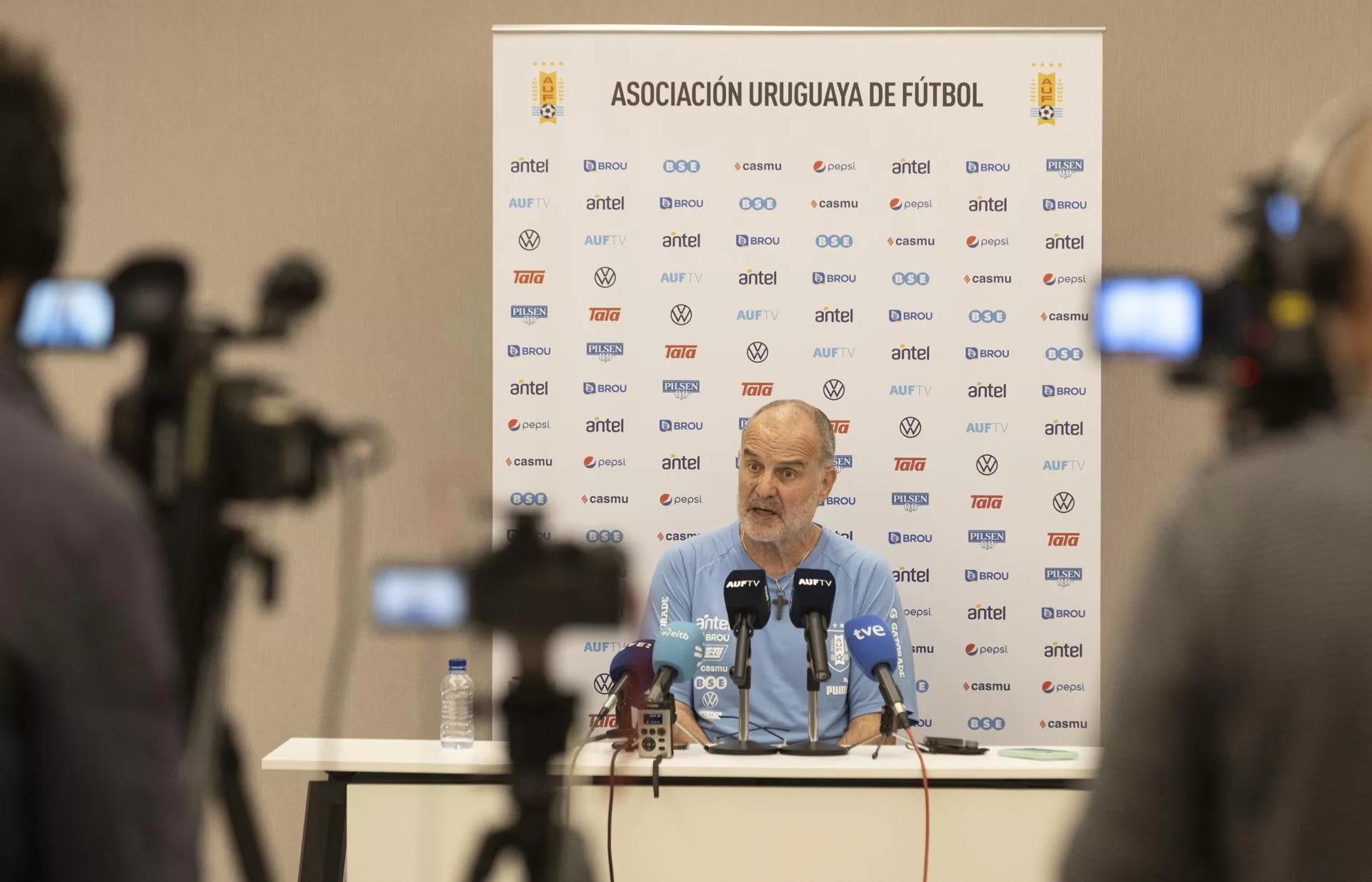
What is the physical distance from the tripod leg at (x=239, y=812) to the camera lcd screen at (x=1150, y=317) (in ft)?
3.51

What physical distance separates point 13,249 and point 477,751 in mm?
2436

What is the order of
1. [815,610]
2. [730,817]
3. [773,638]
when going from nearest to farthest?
[815,610]
[730,817]
[773,638]

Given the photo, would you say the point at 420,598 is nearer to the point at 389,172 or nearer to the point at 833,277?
the point at 833,277

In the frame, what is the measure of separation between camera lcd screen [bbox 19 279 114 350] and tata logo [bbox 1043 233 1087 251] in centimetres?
358

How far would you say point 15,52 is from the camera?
1085 mm

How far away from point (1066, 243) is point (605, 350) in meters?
1.60

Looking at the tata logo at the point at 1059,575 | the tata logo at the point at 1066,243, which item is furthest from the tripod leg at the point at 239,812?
the tata logo at the point at 1066,243

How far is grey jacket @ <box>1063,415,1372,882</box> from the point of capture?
0.87 meters

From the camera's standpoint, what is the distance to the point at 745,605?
119 inches

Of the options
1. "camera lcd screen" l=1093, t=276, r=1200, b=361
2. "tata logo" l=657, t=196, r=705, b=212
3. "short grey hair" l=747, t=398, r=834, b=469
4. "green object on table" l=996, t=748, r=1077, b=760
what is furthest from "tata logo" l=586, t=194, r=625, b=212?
"camera lcd screen" l=1093, t=276, r=1200, b=361

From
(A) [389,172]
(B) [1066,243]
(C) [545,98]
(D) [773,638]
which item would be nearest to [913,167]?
(B) [1066,243]

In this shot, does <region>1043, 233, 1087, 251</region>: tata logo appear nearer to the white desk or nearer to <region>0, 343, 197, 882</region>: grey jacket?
the white desk

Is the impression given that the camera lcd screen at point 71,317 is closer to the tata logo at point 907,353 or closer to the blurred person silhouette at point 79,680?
the blurred person silhouette at point 79,680

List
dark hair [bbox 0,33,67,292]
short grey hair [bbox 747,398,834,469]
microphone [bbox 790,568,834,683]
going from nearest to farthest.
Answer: dark hair [bbox 0,33,67,292]
microphone [bbox 790,568,834,683]
short grey hair [bbox 747,398,834,469]
